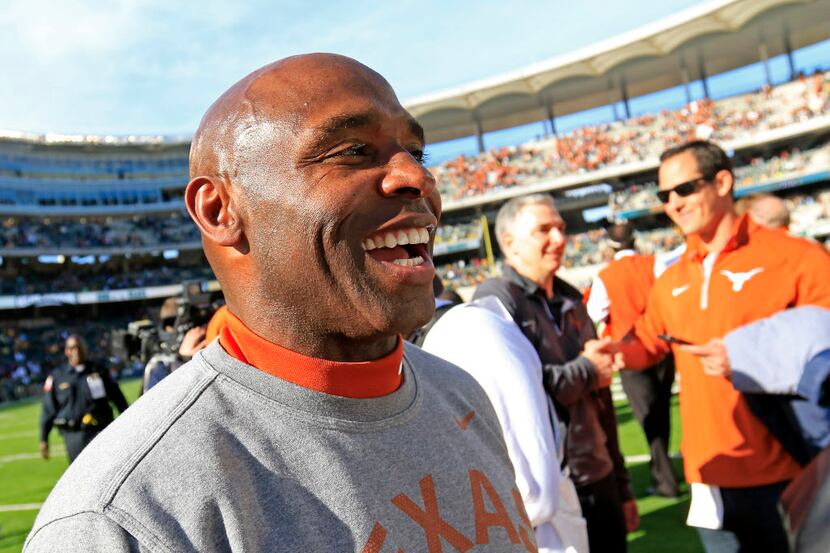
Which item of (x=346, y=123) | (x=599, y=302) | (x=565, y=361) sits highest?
(x=346, y=123)

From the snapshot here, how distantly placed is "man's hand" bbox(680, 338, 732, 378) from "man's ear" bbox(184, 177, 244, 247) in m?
2.22

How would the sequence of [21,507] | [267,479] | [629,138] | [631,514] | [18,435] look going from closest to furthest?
[267,479]
[631,514]
[21,507]
[18,435]
[629,138]

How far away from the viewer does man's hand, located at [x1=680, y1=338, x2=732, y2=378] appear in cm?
269

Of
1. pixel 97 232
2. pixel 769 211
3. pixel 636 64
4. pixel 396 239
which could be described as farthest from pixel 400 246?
pixel 97 232

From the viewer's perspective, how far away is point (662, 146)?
35.3 m

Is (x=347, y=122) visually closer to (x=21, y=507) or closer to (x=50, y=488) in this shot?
(x=21, y=507)

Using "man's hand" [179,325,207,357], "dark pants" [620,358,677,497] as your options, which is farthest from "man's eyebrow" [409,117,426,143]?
"dark pants" [620,358,677,497]

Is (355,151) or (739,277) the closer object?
(355,151)

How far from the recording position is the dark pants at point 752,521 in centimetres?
270

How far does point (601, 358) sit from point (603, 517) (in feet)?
2.70

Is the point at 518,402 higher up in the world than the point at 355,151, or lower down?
lower down

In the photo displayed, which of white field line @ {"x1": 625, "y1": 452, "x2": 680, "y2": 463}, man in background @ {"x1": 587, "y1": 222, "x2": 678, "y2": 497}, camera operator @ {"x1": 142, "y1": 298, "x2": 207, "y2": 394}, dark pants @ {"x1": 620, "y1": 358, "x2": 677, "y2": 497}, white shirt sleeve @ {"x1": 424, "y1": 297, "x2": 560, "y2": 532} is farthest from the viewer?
white field line @ {"x1": 625, "y1": 452, "x2": 680, "y2": 463}

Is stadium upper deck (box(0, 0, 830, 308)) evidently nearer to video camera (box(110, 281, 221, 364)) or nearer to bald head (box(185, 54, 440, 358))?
video camera (box(110, 281, 221, 364))

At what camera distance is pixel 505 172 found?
41.1 m
